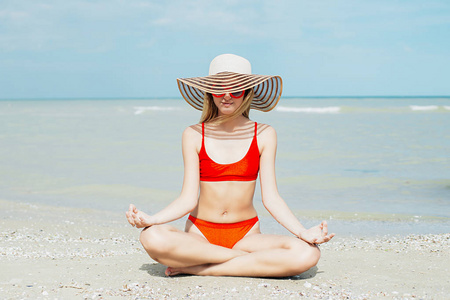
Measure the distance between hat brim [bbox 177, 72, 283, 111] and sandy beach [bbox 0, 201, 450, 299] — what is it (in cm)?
151

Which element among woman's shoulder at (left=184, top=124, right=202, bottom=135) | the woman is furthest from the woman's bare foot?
woman's shoulder at (left=184, top=124, right=202, bottom=135)

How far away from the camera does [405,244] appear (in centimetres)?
569

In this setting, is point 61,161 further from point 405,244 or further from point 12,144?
point 405,244

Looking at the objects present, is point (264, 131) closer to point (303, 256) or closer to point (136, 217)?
point (303, 256)

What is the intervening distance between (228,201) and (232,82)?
0.98m

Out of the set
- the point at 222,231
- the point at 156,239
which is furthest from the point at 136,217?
the point at 222,231

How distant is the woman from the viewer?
13.4 feet

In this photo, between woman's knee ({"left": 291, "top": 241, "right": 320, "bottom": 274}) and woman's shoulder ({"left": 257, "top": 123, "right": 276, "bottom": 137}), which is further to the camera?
woman's shoulder ({"left": 257, "top": 123, "right": 276, "bottom": 137})

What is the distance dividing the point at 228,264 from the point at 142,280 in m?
0.71

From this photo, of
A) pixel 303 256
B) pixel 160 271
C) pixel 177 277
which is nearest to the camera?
pixel 303 256

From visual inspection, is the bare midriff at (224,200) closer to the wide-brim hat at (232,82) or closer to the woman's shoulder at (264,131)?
the woman's shoulder at (264,131)

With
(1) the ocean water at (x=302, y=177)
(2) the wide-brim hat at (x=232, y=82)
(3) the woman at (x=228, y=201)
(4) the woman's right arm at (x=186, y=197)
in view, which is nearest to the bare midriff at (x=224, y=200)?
(3) the woman at (x=228, y=201)

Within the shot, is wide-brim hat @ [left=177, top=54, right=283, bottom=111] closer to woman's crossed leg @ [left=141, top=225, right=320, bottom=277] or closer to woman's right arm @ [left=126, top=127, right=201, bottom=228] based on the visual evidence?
woman's right arm @ [left=126, top=127, right=201, bottom=228]

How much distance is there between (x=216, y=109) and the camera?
452cm
